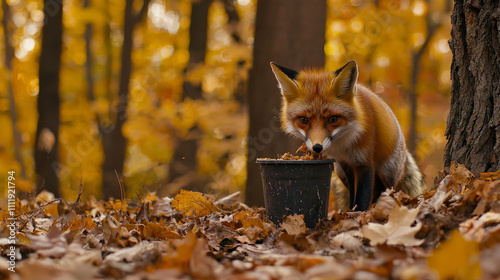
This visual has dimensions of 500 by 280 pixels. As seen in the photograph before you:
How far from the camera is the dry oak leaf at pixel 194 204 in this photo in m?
3.99

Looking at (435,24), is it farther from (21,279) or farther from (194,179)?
(21,279)

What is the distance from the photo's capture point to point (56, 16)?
10.2 meters

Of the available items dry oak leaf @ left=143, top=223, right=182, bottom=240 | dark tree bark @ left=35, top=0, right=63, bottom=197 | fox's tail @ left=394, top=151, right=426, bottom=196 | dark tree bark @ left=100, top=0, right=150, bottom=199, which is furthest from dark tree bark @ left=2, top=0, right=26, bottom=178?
fox's tail @ left=394, top=151, right=426, bottom=196

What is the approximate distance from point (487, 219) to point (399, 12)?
14456 mm

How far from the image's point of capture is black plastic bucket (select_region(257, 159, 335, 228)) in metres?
3.37

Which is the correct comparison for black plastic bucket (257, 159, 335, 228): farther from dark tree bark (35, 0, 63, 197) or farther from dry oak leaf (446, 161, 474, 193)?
dark tree bark (35, 0, 63, 197)

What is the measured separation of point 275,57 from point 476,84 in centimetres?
302

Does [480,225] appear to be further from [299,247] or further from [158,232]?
[158,232]

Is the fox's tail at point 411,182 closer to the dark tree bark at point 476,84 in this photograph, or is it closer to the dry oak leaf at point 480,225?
the dark tree bark at point 476,84

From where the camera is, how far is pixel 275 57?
618 centimetres

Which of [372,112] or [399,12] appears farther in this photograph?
[399,12]

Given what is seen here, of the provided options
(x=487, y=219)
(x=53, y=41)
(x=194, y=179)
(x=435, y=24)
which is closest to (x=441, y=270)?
(x=487, y=219)

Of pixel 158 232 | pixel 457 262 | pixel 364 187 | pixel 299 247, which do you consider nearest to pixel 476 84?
pixel 364 187

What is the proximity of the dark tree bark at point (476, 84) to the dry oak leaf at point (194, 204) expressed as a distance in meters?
2.35
